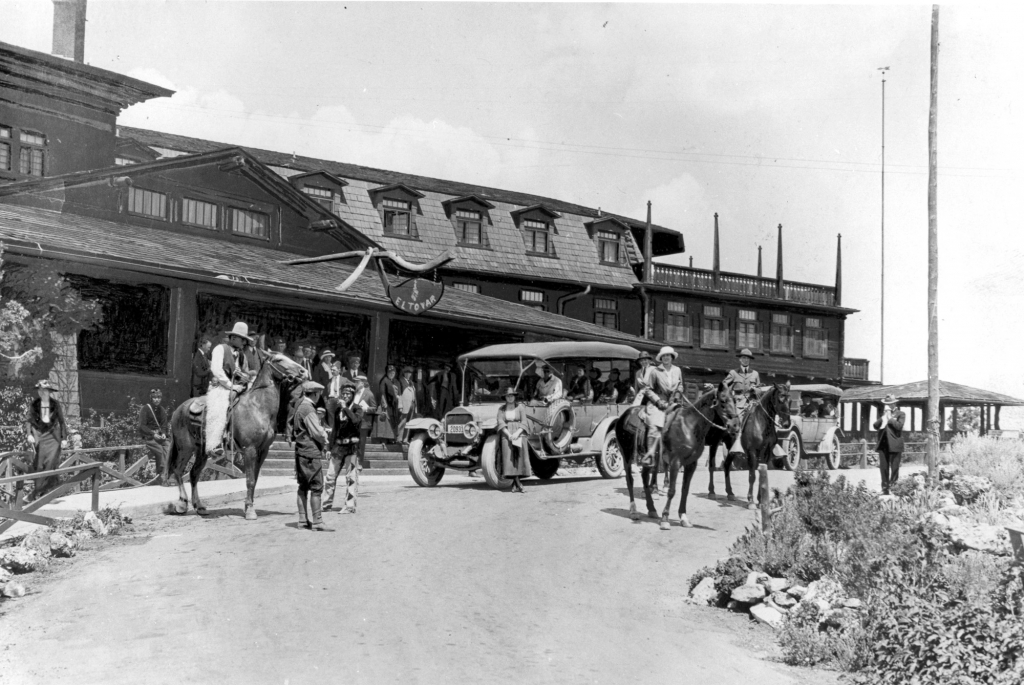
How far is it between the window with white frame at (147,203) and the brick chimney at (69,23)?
652 centimetres

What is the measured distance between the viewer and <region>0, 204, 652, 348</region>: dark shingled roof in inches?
561

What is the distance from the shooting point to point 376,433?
2355cm

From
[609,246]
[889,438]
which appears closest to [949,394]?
[889,438]

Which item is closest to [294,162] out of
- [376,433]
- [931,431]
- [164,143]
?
[164,143]

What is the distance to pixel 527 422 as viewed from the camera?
16609 millimetres

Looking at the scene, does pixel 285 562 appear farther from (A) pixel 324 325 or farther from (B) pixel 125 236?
(A) pixel 324 325

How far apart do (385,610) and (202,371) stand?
32.2ft

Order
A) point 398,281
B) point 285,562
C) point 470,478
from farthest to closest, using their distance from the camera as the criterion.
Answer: point 398,281
point 470,478
point 285,562

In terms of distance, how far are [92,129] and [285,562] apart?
1009 centimetres

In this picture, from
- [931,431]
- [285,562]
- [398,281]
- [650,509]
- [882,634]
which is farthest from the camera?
[398,281]

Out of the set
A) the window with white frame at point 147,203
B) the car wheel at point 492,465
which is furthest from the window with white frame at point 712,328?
the window with white frame at point 147,203

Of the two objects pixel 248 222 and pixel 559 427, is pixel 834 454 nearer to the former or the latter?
pixel 559 427

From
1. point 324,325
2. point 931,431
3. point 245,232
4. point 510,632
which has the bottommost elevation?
point 510,632

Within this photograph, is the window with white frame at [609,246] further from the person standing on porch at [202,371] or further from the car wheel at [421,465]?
the person standing on porch at [202,371]
